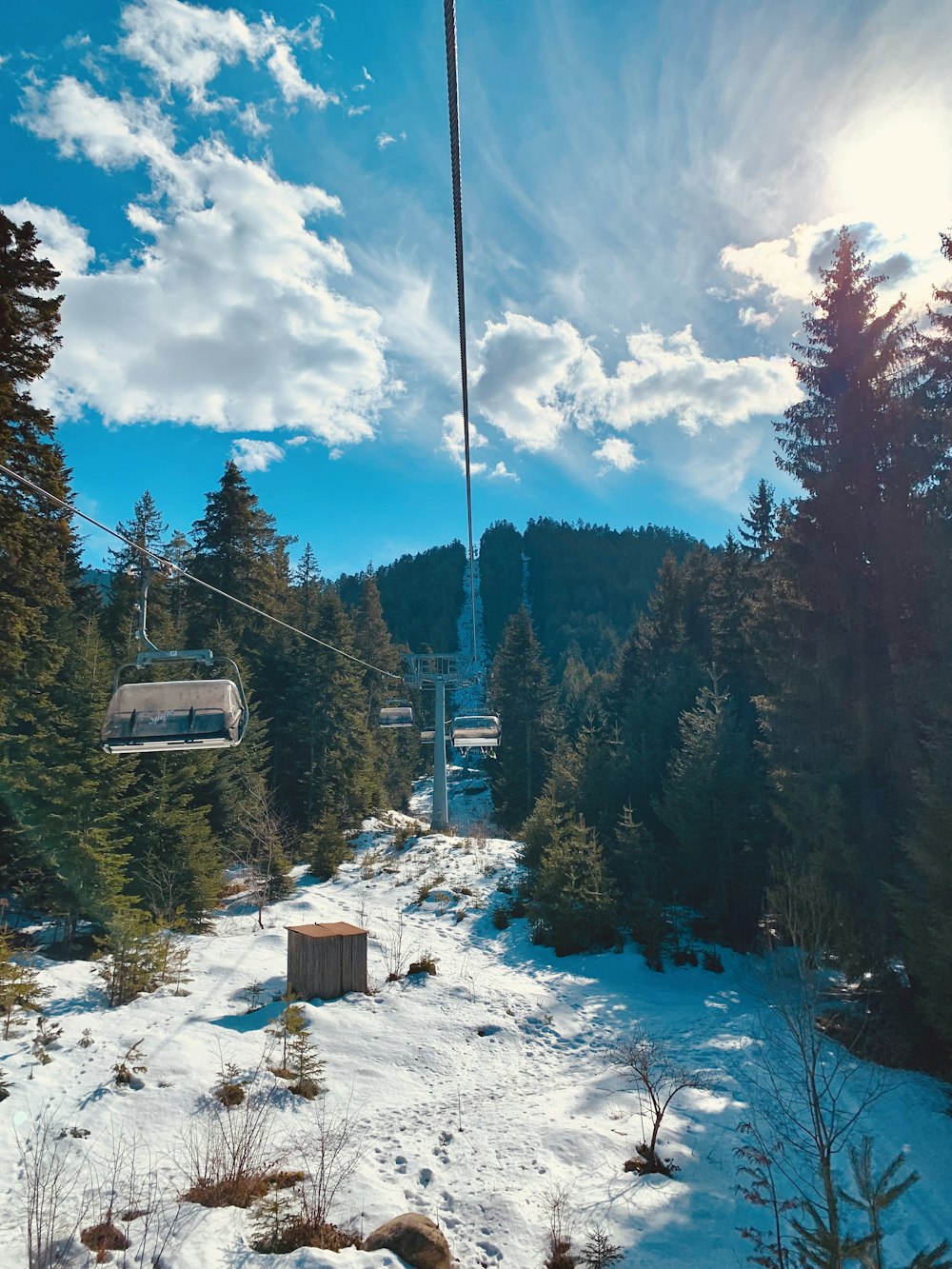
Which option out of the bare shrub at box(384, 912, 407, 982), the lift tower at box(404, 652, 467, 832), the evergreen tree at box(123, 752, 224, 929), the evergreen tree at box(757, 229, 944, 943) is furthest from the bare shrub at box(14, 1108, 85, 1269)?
the lift tower at box(404, 652, 467, 832)

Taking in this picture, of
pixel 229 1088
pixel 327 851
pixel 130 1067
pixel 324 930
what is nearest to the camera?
pixel 229 1088

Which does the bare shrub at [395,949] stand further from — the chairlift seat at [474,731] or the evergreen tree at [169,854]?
the chairlift seat at [474,731]

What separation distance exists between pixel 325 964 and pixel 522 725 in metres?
30.6

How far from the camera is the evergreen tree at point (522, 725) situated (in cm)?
4100

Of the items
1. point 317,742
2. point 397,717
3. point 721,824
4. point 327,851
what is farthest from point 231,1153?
point 317,742

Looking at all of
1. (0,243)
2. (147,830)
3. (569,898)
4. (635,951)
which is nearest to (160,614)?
(147,830)

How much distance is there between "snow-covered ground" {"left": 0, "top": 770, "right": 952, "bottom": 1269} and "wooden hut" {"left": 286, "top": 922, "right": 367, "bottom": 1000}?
0.38 metres

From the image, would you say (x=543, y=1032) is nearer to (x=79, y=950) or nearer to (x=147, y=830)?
(x=79, y=950)

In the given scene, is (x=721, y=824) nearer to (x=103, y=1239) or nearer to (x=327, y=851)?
(x=327, y=851)

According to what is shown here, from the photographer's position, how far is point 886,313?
15289 millimetres

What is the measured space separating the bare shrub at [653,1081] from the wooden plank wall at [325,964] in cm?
511

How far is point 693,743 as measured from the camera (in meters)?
22.3

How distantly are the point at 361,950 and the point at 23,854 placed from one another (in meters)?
9.11

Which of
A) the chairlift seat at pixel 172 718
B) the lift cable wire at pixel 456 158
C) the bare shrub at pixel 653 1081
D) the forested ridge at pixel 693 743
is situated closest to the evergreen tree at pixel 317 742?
the forested ridge at pixel 693 743
